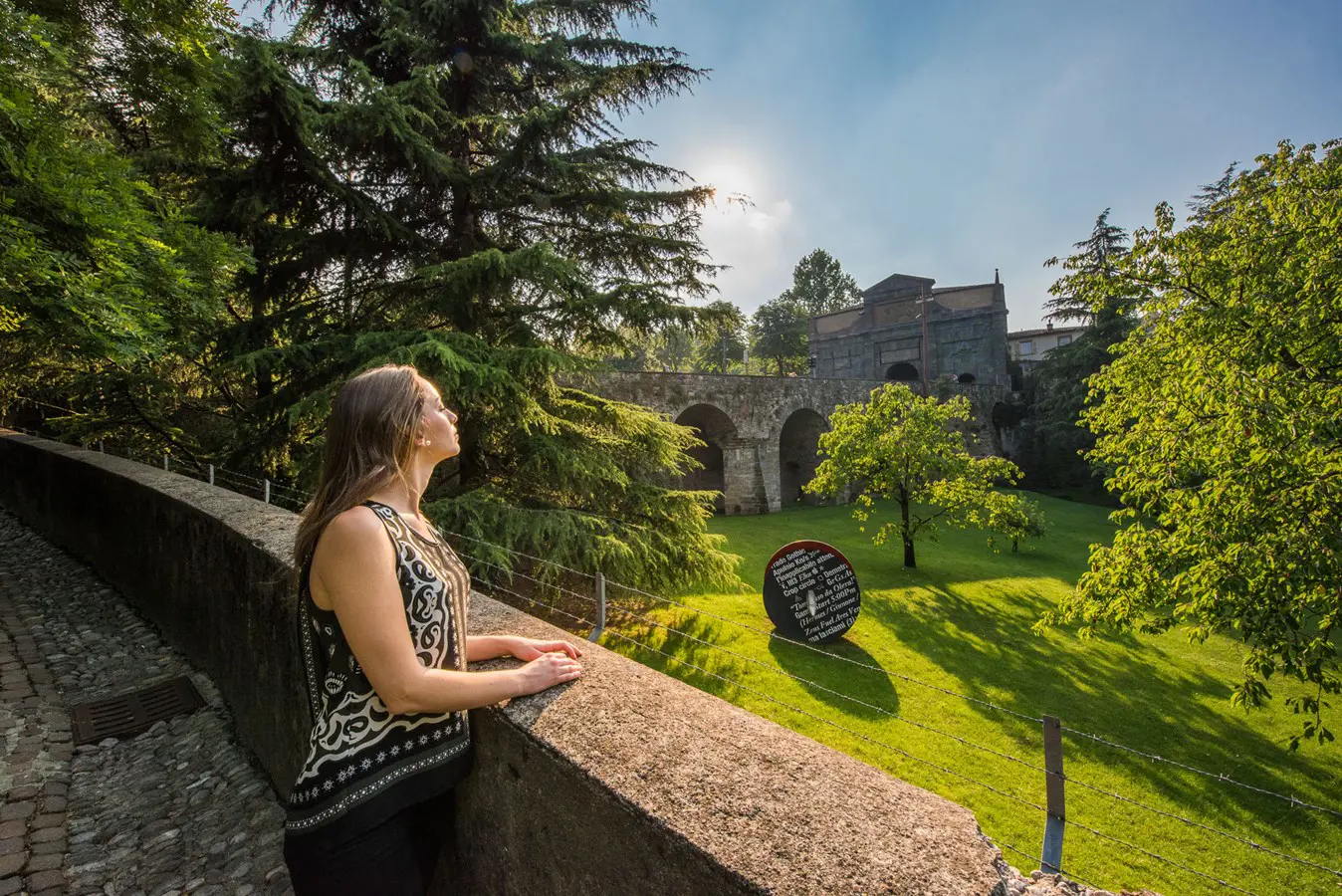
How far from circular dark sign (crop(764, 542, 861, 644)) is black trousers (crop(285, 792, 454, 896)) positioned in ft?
26.9

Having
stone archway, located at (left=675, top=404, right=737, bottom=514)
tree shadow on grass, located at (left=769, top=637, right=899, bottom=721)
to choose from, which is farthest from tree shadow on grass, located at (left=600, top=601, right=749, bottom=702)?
stone archway, located at (left=675, top=404, right=737, bottom=514)

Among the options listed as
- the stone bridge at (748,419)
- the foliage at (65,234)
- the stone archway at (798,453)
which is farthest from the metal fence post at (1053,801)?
the stone archway at (798,453)

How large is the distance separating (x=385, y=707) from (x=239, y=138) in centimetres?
783

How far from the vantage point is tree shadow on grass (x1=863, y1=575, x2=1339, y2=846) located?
20.1 ft

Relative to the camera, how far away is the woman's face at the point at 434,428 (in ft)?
5.36

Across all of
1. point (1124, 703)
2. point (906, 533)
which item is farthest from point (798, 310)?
point (1124, 703)

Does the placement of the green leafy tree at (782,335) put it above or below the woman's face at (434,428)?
above

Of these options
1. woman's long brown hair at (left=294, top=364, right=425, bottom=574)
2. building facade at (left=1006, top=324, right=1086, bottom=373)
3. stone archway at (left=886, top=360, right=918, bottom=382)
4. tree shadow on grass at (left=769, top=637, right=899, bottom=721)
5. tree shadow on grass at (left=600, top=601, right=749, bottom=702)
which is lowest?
tree shadow on grass at (left=769, top=637, right=899, bottom=721)

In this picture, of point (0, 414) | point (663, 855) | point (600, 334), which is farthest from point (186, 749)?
point (0, 414)

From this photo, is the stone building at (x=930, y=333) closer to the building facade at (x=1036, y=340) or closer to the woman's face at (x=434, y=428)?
the building facade at (x=1036, y=340)

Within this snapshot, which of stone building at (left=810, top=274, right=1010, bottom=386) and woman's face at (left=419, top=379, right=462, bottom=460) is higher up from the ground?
stone building at (left=810, top=274, right=1010, bottom=386)

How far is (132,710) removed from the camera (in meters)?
4.29

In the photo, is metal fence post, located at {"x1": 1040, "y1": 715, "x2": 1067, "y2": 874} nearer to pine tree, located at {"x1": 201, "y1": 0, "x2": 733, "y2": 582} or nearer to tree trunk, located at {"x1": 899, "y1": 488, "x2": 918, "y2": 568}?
pine tree, located at {"x1": 201, "y1": 0, "x2": 733, "y2": 582}

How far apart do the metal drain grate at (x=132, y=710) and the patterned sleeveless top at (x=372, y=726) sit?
12.6ft
